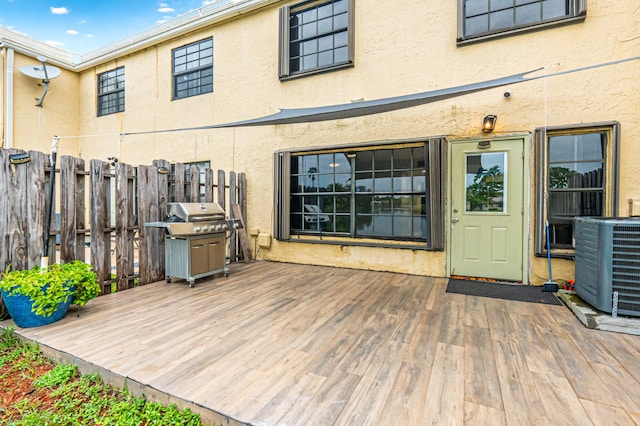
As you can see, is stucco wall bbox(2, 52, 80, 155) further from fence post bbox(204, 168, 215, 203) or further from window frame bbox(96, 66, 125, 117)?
fence post bbox(204, 168, 215, 203)

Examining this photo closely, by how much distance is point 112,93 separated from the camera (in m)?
7.74

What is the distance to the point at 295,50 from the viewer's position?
5.45 m

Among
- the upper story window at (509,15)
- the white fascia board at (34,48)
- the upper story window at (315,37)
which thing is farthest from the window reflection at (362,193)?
the white fascia board at (34,48)

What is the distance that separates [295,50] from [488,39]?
3.21m

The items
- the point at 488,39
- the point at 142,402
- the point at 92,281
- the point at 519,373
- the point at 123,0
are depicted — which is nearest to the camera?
the point at 142,402

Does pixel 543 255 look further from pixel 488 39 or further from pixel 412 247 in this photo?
pixel 488 39

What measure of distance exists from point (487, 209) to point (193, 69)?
6.55 m

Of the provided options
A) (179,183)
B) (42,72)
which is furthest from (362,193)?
(42,72)

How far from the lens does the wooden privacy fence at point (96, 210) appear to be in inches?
108

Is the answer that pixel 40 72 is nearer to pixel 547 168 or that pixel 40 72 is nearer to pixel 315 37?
pixel 315 37

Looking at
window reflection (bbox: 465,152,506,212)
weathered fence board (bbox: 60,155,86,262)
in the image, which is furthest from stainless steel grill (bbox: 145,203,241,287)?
window reflection (bbox: 465,152,506,212)

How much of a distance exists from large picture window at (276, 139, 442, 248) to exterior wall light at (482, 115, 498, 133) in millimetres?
604

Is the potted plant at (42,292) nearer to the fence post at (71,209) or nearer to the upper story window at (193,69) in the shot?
the fence post at (71,209)

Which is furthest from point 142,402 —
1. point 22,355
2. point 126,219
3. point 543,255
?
point 543,255
